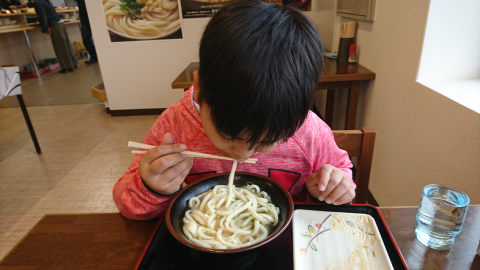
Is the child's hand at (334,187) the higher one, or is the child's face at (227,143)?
the child's face at (227,143)

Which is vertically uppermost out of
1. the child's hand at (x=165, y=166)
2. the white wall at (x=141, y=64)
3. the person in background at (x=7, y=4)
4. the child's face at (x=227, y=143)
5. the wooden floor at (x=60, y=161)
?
the person in background at (x=7, y=4)

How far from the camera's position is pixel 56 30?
6.55m

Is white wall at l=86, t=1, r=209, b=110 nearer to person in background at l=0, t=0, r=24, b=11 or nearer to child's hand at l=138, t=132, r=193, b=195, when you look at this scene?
child's hand at l=138, t=132, r=193, b=195

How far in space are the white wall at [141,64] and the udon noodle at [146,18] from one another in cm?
10

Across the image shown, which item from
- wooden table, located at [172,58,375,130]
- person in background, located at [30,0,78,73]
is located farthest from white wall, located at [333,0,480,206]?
person in background, located at [30,0,78,73]

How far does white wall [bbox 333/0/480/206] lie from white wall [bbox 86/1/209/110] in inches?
94.2

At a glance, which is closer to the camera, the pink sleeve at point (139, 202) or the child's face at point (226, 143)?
the child's face at point (226, 143)

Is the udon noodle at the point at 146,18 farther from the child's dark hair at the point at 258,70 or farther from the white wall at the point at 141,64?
the child's dark hair at the point at 258,70

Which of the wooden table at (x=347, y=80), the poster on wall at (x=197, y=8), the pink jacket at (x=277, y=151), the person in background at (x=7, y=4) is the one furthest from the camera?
the person in background at (x=7, y=4)

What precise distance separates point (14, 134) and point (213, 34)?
4.30 meters

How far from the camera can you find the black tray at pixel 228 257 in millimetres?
641

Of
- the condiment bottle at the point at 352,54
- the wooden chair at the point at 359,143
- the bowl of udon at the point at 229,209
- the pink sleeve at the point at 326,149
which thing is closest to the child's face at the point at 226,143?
the bowl of udon at the point at 229,209

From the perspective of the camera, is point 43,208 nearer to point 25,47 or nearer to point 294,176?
point 294,176

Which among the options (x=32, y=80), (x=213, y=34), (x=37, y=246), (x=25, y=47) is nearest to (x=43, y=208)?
(x=37, y=246)
